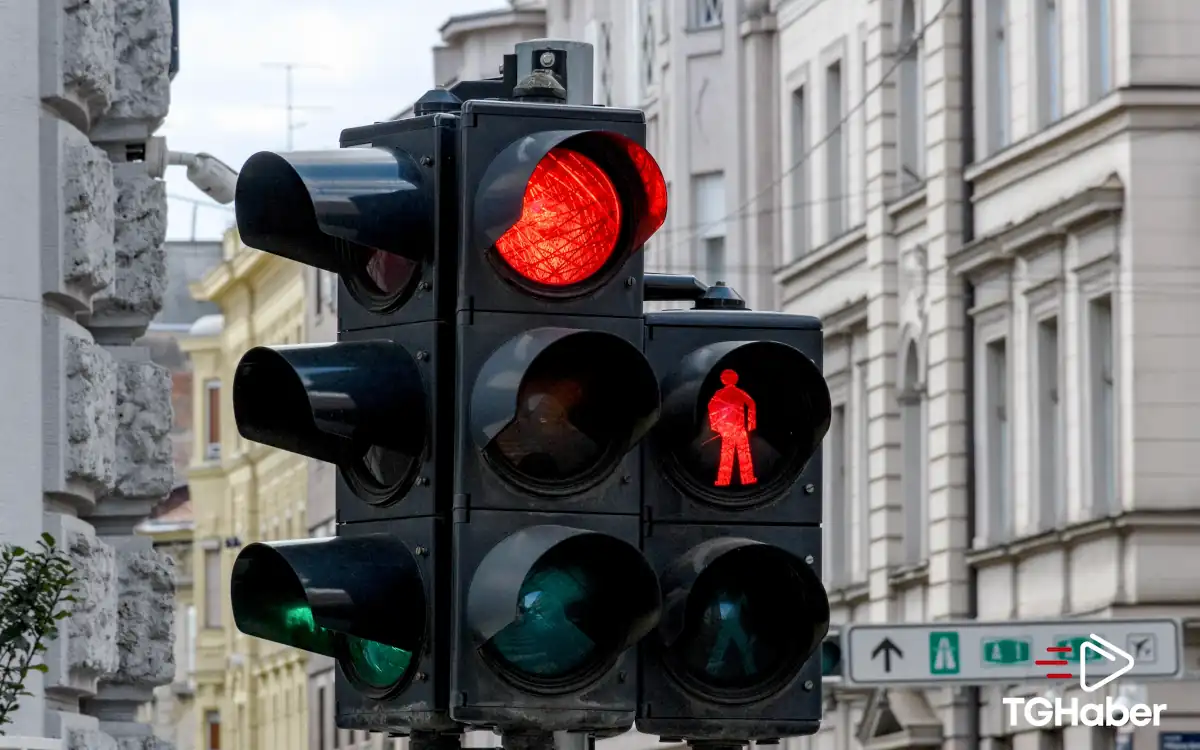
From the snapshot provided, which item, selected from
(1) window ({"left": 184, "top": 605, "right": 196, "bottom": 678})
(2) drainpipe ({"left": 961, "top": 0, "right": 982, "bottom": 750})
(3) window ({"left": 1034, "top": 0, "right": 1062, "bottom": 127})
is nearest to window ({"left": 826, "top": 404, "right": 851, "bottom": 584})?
(2) drainpipe ({"left": 961, "top": 0, "right": 982, "bottom": 750})

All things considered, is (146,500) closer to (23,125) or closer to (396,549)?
(23,125)

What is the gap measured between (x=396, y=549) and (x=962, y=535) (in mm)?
32447

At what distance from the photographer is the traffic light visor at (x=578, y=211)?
5.78 meters

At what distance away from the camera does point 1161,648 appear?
81.6 ft

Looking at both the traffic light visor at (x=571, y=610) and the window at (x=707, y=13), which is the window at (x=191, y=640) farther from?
the traffic light visor at (x=571, y=610)

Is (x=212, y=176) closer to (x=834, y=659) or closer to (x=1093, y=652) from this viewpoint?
(x=834, y=659)

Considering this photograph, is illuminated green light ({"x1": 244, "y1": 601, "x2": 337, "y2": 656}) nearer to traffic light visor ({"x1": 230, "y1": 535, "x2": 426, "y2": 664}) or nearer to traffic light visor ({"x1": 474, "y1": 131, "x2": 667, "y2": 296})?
traffic light visor ({"x1": 230, "y1": 535, "x2": 426, "y2": 664})

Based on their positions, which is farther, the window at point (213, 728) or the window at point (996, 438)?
the window at point (213, 728)

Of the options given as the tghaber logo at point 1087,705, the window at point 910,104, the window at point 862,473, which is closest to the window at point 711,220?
the window at point 862,473

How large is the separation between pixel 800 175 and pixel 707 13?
5118 mm

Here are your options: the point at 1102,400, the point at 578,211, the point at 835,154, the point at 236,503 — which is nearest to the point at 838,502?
the point at 835,154

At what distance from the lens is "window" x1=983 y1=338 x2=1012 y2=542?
3709 cm

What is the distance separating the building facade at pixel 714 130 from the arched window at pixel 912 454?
7.16 m

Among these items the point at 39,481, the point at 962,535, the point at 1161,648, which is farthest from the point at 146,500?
the point at 962,535
